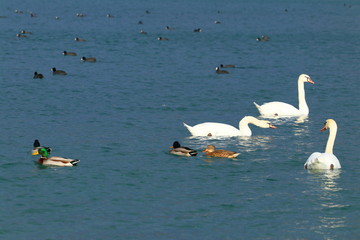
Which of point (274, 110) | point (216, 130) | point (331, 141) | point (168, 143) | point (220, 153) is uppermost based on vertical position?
point (274, 110)

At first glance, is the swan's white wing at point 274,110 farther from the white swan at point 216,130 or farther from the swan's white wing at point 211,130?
the swan's white wing at point 211,130

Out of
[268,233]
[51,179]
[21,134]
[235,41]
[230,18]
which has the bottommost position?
[268,233]

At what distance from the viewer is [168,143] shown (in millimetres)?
36906

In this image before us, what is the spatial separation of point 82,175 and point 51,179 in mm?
1116

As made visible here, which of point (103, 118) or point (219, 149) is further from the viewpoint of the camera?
point (103, 118)

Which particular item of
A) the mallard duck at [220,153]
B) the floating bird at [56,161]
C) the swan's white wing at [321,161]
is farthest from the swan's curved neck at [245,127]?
the floating bird at [56,161]

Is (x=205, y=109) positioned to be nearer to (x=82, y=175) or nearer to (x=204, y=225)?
(x=82, y=175)

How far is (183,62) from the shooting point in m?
70.9

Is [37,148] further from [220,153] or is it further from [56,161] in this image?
[220,153]

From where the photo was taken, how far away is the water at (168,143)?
1041 inches

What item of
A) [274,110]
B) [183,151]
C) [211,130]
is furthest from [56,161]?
[274,110]

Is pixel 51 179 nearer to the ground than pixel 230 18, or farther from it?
nearer to the ground

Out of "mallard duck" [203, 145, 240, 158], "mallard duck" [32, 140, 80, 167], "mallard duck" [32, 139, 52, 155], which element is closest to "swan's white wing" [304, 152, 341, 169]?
"mallard duck" [203, 145, 240, 158]

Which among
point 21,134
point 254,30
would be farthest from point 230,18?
point 21,134
